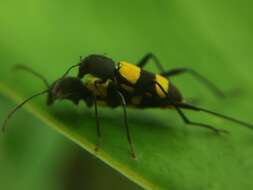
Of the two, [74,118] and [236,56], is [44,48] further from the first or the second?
[236,56]

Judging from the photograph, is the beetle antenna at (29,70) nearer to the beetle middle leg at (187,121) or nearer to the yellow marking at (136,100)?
the yellow marking at (136,100)

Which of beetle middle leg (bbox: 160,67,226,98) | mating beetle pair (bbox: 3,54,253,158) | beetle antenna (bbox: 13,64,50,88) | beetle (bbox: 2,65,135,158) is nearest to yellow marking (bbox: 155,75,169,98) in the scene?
mating beetle pair (bbox: 3,54,253,158)

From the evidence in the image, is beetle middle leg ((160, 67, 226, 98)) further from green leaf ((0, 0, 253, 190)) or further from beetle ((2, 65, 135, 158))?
beetle ((2, 65, 135, 158))

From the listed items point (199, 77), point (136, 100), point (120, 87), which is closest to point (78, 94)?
point (120, 87)

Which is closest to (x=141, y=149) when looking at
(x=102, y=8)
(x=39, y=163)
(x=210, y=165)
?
(x=210, y=165)

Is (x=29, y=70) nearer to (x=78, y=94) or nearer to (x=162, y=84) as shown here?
(x=78, y=94)

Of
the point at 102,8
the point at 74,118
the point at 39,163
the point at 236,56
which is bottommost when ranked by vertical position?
the point at 39,163
